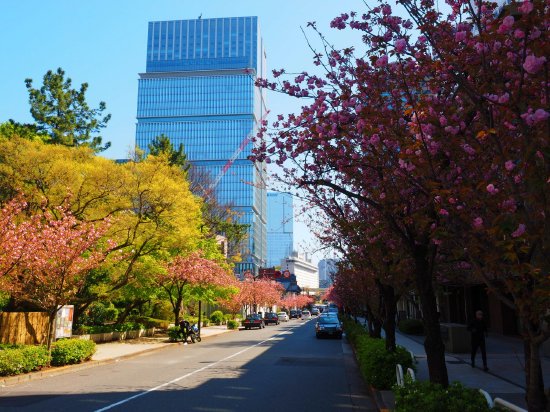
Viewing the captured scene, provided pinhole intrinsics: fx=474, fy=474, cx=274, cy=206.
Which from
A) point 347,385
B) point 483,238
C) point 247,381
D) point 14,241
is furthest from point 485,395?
point 14,241

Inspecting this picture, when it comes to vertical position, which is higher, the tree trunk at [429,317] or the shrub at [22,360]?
the tree trunk at [429,317]

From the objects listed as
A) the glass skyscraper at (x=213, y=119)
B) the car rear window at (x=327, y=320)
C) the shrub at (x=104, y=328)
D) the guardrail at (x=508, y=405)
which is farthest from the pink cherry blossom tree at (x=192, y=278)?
the glass skyscraper at (x=213, y=119)

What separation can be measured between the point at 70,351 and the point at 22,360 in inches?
110

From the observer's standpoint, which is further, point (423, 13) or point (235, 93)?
point (235, 93)

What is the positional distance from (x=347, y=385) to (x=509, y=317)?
18445 millimetres

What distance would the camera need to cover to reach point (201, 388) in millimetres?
11688

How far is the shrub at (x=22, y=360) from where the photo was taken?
1316 centimetres

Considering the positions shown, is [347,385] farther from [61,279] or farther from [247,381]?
[61,279]

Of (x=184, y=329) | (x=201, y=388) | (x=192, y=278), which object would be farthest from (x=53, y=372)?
(x=184, y=329)

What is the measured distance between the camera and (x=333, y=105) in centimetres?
762

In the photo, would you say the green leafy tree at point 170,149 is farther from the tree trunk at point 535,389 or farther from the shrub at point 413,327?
the tree trunk at point 535,389

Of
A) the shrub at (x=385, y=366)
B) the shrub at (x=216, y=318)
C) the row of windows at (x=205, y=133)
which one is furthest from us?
the row of windows at (x=205, y=133)

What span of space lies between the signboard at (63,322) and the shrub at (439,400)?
16.7 metres

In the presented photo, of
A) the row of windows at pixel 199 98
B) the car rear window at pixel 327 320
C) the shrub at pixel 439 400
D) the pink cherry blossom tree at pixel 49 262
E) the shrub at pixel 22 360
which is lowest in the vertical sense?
the shrub at pixel 22 360
